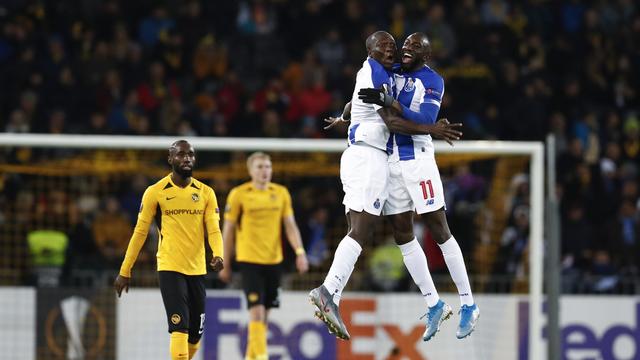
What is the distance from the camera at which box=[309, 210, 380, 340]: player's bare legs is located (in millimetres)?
10023

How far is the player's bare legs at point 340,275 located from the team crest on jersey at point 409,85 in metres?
1.04

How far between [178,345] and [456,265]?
2570 millimetres

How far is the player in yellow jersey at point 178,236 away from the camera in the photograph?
1129 cm

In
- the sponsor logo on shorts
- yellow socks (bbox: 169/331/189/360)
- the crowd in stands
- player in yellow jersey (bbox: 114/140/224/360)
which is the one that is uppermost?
the crowd in stands

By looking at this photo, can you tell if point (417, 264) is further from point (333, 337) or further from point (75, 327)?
point (75, 327)

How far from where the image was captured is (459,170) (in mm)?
18344

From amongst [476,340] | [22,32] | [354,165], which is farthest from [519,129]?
[354,165]

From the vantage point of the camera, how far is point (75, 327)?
54.3 feet

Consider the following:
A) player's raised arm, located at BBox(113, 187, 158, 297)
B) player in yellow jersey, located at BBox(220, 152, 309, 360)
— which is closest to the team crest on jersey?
player's raised arm, located at BBox(113, 187, 158, 297)

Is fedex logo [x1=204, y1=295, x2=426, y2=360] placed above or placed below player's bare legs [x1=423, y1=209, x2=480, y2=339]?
below

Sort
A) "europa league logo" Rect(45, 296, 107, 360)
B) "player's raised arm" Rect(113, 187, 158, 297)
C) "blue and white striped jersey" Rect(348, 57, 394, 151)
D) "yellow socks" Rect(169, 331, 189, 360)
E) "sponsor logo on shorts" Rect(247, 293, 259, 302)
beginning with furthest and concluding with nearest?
"europa league logo" Rect(45, 296, 107, 360)
"sponsor logo on shorts" Rect(247, 293, 259, 302)
"yellow socks" Rect(169, 331, 189, 360)
"player's raised arm" Rect(113, 187, 158, 297)
"blue and white striped jersey" Rect(348, 57, 394, 151)

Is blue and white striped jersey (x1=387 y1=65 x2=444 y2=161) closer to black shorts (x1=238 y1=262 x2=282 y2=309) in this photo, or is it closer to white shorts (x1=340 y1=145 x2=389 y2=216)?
white shorts (x1=340 y1=145 x2=389 y2=216)

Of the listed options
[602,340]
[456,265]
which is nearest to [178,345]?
[456,265]

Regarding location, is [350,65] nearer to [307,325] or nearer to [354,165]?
[307,325]
